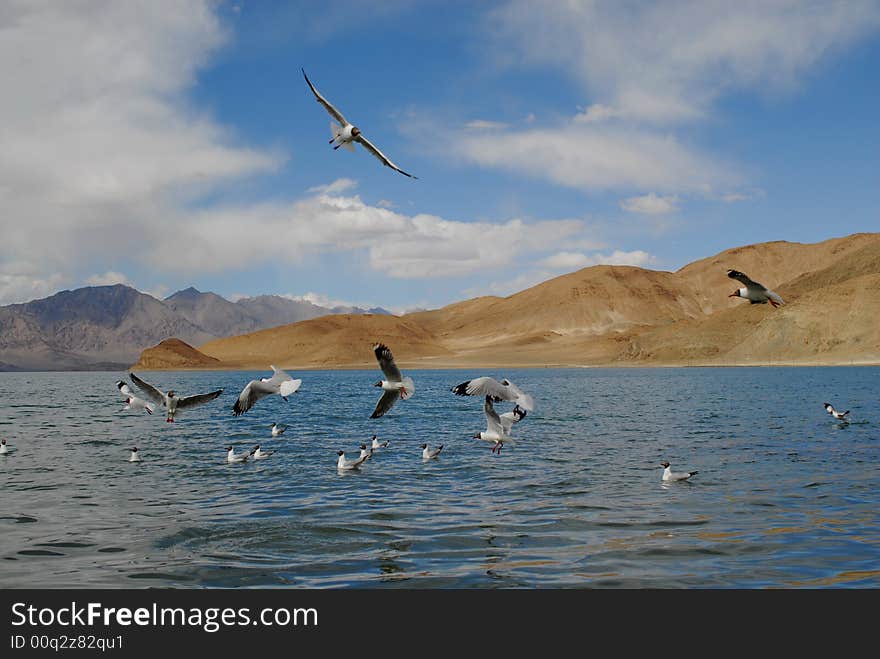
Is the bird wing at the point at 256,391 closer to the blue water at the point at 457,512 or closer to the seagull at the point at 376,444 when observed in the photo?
the blue water at the point at 457,512

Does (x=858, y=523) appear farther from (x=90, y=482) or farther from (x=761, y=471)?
(x=90, y=482)

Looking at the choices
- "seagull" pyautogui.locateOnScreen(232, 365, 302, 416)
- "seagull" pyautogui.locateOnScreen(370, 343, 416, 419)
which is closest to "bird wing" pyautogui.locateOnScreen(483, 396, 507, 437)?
"seagull" pyautogui.locateOnScreen(370, 343, 416, 419)

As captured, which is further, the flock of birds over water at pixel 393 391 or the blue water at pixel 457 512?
the flock of birds over water at pixel 393 391

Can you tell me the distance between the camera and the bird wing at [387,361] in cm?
1540

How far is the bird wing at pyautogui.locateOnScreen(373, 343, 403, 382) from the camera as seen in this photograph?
15.4m

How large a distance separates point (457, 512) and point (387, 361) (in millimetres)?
3990

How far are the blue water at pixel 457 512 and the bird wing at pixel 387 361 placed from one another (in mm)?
3094

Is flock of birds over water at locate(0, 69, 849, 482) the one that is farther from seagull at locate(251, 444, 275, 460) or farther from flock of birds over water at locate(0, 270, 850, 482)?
seagull at locate(251, 444, 275, 460)

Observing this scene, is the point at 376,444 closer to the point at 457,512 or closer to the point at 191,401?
the point at 457,512

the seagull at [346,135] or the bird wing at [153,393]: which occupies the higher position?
the seagull at [346,135]

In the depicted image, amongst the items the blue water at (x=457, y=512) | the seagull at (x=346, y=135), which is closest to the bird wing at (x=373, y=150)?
the seagull at (x=346, y=135)
